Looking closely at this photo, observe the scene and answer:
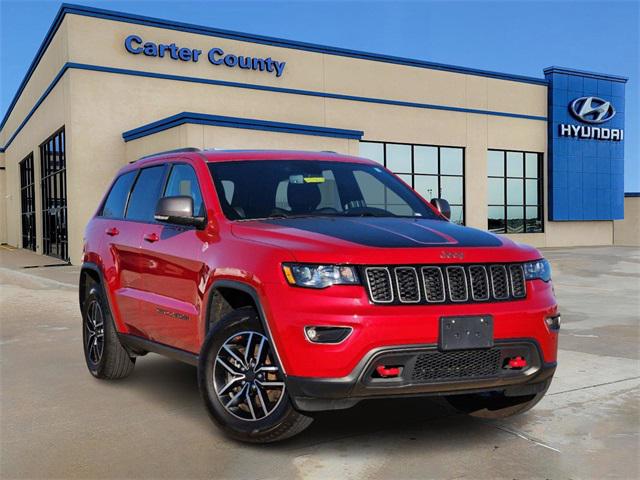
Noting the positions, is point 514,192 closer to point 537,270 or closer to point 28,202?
point 28,202

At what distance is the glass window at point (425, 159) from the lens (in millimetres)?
31141

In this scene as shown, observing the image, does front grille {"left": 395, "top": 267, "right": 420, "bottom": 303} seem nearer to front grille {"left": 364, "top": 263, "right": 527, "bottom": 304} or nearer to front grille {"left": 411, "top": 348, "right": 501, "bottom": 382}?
front grille {"left": 364, "top": 263, "right": 527, "bottom": 304}

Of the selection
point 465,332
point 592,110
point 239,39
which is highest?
point 239,39

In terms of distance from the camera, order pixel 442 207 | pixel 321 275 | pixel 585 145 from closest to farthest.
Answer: pixel 321 275 < pixel 442 207 < pixel 585 145

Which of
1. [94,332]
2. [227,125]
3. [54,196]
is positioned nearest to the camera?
[94,332]

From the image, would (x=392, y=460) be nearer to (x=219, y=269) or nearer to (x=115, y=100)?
(x=219, y=269)

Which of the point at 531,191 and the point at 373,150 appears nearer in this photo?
the point at 373,150

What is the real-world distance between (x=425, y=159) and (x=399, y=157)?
134 cm

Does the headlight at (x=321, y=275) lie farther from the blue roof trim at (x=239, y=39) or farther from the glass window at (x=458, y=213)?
the glass window at (x=458, y=213)

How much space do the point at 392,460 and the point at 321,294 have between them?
3.45ft

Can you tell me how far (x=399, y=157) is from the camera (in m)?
30.6

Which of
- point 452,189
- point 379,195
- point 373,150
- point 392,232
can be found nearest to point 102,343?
point 379,195

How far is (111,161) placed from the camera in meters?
24.3

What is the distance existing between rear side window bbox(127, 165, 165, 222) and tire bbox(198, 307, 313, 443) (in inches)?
66.5
